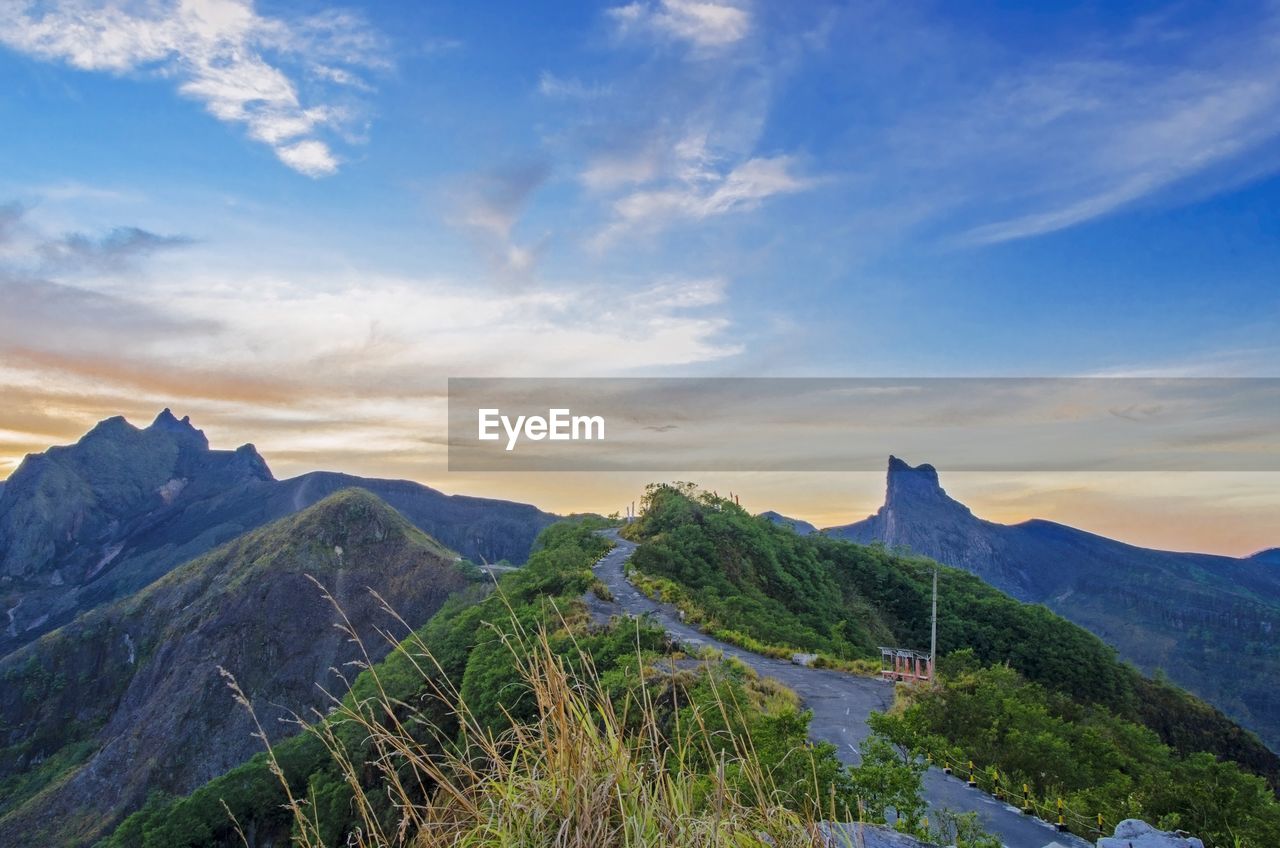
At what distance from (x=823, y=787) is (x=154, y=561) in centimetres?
15792

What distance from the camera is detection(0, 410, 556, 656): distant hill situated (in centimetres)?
13038

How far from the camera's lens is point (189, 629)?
67.1 meters

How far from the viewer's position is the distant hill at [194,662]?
53.0 meters

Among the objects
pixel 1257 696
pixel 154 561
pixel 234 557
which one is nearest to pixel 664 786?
pixel 1257 696

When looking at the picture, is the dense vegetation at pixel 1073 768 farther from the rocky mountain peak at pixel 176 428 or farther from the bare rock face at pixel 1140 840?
the rocky mountain peak at pixel 176 428

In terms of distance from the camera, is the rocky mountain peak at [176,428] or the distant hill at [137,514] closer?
the distant hill at [137,514]

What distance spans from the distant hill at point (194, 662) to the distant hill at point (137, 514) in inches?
2211

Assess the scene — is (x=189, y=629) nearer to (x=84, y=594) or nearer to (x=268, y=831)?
(x=268, y=831)

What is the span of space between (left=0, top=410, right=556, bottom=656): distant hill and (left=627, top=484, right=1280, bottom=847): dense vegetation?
9606 cm

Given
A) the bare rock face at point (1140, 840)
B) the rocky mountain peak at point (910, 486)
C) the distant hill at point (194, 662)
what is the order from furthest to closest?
1. the rocky mountain peak at point (910, 486)
2. the distant hill at point (194, 662)
3. the bare rock face at point (1140, 840)

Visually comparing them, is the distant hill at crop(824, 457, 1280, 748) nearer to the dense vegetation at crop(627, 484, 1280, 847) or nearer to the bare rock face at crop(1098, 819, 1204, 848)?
Result: the dense vegetation at crop(627, 484, 1280, 847)

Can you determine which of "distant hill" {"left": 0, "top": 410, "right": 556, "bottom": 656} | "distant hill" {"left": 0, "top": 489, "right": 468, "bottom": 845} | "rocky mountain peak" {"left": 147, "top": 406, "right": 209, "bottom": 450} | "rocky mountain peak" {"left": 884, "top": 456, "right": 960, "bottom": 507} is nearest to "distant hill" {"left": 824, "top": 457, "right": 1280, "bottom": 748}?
"rocky mountain peak" {"left": 884, "top": 456, "right": 960, "bottom": 507}

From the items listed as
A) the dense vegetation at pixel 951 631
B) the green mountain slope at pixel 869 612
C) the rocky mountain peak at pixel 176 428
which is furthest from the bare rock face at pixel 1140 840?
the rocky mountain peak at pixel 176 428

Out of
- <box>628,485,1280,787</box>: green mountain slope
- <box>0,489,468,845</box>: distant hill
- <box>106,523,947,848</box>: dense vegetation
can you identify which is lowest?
<box>0,489,468,845</box>: distant hill
